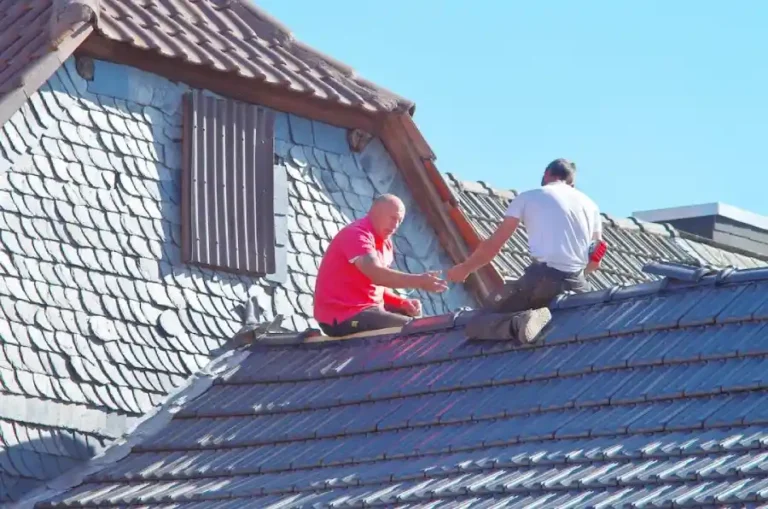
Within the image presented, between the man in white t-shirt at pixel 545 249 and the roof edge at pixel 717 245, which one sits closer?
the man in white t-shirt at pixel 545 249

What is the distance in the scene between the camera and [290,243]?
1488cm

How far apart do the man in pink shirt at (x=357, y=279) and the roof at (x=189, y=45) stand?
216 cm

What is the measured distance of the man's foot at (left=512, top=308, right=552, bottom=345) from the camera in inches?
442

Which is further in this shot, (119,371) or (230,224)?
(230,224)

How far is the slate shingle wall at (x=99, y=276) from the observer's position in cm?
1249

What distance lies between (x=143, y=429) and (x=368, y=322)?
67.5 inches

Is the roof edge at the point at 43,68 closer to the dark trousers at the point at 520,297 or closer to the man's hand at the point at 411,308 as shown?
the man's hand at the point at 411,308

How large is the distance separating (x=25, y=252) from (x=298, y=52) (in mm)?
3638

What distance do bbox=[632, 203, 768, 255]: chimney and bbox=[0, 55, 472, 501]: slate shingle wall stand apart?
11.3 metres

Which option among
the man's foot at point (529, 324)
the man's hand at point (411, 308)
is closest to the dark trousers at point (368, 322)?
the man's hand at point (411, 308)

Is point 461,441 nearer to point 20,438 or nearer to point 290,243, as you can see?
point 20,438

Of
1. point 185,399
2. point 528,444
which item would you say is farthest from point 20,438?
point 528,444

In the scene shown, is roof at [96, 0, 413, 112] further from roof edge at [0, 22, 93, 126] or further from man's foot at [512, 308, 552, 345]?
man's foot at [512, 308, 552, 345]

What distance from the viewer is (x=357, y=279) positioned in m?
12.9
